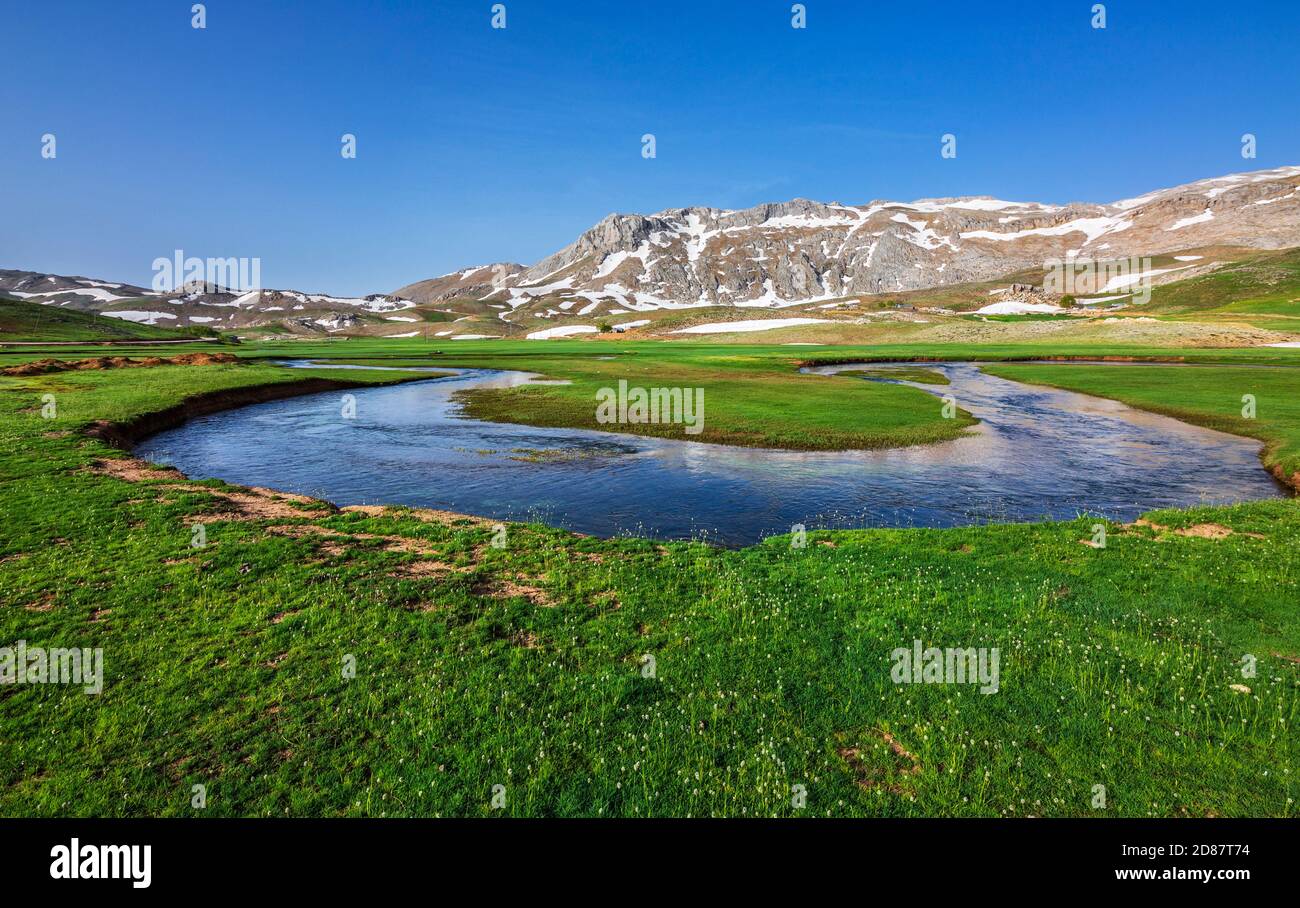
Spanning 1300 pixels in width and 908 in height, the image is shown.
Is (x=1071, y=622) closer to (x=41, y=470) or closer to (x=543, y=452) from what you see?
(x=543, y=452)

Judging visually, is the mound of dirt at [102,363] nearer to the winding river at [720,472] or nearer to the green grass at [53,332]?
the winding river at [720,472]

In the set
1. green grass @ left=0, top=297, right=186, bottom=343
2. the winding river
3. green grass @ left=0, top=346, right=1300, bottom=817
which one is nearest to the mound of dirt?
the winding river

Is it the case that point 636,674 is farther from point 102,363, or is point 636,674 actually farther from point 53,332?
point 53,332

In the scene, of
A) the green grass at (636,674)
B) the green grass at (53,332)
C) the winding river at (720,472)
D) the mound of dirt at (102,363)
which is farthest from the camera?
the green grass at (53,332)

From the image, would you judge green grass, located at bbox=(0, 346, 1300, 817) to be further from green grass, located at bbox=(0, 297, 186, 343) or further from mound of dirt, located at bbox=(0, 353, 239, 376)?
green grass, located at bbox=(0, 297, 186, 343)

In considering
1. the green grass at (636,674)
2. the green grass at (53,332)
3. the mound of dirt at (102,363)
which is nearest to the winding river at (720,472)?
the green grass at (636,674)
